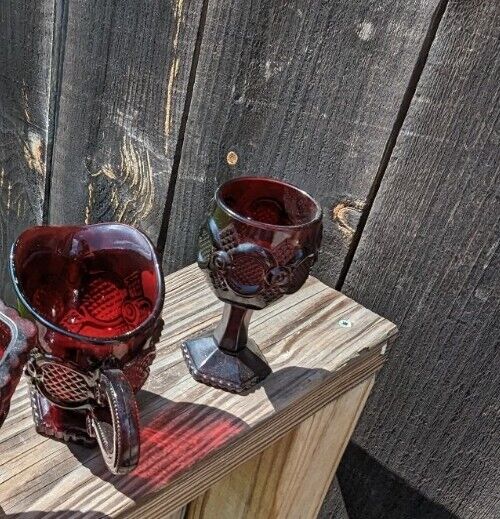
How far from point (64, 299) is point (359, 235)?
38cm

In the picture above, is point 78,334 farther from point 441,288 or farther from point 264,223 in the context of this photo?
point 441,288

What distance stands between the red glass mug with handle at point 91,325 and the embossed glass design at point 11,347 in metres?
0.03

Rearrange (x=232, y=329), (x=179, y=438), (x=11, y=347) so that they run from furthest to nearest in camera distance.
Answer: (x=232, y=329), (x=179, y=438), (x=11, y=347)

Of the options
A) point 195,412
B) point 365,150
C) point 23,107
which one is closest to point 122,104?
point 23,107

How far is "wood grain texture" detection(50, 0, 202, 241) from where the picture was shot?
94 cm

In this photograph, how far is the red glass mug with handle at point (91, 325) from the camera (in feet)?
1.73

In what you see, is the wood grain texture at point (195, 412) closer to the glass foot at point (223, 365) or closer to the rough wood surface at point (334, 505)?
the glass foot at point (223, 365)

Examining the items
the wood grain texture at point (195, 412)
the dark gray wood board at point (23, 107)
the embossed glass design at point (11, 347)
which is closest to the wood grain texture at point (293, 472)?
the wood grain texture at point (195, 412)

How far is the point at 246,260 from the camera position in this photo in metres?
0.67

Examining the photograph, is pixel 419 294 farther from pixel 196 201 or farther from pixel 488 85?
pixel 196 201

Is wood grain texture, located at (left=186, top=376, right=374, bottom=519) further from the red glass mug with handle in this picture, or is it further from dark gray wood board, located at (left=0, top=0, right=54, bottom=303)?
dark gray wood board, located at (left=0, top=0, right=54, bottom=303)

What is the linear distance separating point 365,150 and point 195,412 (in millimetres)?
375

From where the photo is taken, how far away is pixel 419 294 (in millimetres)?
800

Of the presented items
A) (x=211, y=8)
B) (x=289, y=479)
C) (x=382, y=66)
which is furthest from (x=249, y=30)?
(x=289, y=479)
